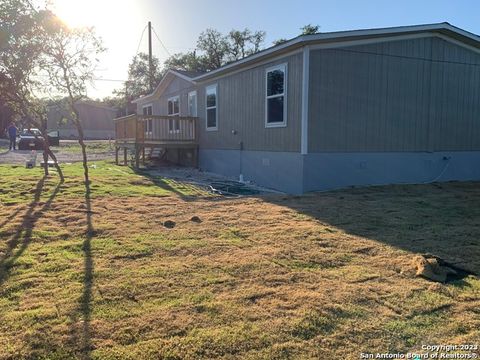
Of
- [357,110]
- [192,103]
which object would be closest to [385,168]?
[357,110]

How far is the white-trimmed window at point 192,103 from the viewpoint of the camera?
15336 millimetres

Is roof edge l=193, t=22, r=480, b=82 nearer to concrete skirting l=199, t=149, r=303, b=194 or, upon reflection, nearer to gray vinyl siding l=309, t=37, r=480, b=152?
gray vinyl siding l=309, t=37, r=480, b=152

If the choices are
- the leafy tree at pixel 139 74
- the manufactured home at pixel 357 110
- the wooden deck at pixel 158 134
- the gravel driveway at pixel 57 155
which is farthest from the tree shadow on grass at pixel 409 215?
the leafy tree at pixel 139 74

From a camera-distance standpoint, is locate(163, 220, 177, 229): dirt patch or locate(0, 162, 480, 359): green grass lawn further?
locate(163, 220, 177, 229): dirt patch

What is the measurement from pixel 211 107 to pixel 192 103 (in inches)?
80.0

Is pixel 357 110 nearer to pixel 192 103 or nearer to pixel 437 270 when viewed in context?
pixel 437 270

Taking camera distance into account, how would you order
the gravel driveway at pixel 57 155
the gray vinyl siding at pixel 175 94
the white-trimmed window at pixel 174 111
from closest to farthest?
the white-trimmed window at pixel 174 111 < the gray vinyl siding at pixel 175 94 < the gravel driveway at pixel 57 155

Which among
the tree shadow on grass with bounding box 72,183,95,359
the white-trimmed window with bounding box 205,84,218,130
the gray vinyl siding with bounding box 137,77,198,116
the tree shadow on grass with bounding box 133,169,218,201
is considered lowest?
the tree shadow on grass with bounding box 72,183,95,359

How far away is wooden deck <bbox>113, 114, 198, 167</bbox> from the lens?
1399 cm

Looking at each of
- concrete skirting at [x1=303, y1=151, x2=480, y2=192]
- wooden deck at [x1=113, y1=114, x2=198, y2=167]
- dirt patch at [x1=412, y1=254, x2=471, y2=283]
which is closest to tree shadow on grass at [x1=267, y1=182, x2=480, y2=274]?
dirt patch at [x1=412, y1=254, x2=471, y2=283]

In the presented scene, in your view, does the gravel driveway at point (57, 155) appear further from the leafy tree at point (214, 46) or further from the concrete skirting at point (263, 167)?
the leafy tree at point (214, 46)

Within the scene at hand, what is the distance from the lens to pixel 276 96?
10.2 metres

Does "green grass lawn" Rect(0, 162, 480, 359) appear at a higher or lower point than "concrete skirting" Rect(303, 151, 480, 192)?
lower

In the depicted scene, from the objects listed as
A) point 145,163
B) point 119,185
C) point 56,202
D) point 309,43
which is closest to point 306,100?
point 309,43
